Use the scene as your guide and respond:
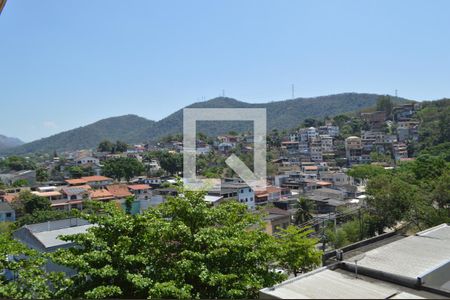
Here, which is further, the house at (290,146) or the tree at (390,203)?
the house at (290,146)

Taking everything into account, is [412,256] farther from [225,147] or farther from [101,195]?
[225,147]

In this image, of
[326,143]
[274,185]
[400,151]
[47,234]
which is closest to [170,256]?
[47,234]

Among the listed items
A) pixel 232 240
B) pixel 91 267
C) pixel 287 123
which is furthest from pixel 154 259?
pixel 287 123

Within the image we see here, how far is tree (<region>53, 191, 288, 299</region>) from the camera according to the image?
365 centimetres

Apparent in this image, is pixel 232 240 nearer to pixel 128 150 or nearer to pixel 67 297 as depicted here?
pixel 67 297

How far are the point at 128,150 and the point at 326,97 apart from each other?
83414 millimetres

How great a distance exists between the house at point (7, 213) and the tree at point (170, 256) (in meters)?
22.9

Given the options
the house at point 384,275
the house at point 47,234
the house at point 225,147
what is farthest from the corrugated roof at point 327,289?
the house at point 225,147

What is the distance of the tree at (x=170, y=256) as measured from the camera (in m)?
3.65

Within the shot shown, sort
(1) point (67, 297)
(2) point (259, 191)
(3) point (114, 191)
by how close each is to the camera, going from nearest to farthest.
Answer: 1. (1) point (67, 297)
2. (2) point (259, 191)
3. (3) point (114, 191)

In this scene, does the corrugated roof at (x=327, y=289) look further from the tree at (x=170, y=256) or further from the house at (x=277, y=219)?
the house at (x=277, y=219)

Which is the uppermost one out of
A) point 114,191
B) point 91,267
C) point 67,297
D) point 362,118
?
point 362,118

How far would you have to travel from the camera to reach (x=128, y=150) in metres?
63.8

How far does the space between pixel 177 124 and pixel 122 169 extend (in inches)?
2739
